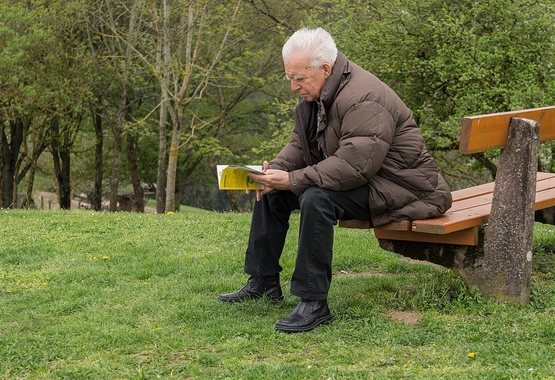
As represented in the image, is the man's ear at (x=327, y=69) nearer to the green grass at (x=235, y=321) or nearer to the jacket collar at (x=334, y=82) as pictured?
the jacket collar at (x=334, y=82)

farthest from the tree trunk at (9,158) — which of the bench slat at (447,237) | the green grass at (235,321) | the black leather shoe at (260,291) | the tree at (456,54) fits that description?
the bench slat at (447,237)

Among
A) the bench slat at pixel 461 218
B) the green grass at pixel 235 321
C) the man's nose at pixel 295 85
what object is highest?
the man's nose at pixel 295 85

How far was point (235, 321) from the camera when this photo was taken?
15.1 ft

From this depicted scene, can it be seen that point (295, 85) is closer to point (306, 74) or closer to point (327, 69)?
point (306, 74)

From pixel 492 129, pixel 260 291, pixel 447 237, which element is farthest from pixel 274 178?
pixel 492 129

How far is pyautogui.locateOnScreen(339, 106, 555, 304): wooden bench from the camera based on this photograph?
4.35m

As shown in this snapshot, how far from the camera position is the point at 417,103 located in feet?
52.6

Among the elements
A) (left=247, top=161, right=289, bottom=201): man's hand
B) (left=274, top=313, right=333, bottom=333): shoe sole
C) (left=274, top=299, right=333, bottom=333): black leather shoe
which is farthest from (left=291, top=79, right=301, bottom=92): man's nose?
(left=274, top=313, right=333, bottom=333): shoe sole

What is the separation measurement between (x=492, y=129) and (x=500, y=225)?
58cm

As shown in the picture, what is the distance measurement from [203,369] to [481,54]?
36.5 ft

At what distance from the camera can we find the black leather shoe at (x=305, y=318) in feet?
14.2

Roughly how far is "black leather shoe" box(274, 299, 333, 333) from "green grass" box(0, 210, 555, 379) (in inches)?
2.3

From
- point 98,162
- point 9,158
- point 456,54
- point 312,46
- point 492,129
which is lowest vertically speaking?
point 492,129

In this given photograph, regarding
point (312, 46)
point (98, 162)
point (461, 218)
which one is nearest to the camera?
point (461, 218)
